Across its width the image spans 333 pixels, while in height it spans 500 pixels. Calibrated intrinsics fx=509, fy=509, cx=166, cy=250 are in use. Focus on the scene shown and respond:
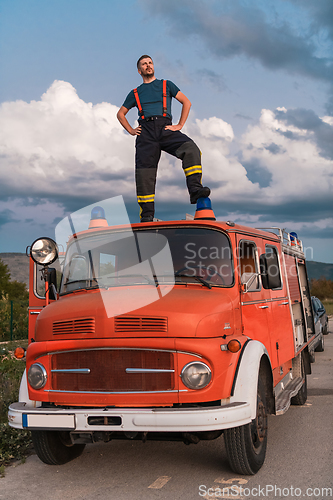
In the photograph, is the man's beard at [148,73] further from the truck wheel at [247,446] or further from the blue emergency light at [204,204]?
the truck wheel at [247,446]

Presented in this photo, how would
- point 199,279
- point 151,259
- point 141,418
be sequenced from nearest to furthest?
point 141,418, point 199,279, point 151,259

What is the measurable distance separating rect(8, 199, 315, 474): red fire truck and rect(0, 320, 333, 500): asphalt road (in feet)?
0.67

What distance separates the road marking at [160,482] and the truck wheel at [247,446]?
2.00ft

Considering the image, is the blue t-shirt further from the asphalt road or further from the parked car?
the parked car

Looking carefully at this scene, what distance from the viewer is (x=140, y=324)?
4.29 meters

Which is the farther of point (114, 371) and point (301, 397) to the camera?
point (301, 397)

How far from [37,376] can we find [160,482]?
146cm

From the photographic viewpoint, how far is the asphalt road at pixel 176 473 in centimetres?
430

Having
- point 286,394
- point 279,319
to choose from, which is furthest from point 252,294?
point 286,394

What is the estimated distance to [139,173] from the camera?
686 centimetres

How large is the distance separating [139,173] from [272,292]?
2362 millimetres

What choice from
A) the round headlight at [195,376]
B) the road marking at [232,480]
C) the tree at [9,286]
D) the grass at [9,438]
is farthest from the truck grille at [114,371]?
the tree at [9,286]

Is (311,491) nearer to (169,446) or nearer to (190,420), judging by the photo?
(190,420)

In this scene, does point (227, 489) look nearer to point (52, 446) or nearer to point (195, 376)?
point (195, 376)
